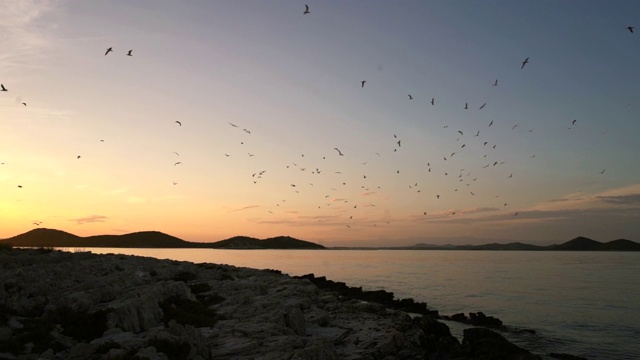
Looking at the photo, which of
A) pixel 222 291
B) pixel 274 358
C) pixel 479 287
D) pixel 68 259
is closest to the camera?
pixel 274 358

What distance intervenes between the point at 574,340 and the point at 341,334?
51.8 ft

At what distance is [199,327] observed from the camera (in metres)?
18.1

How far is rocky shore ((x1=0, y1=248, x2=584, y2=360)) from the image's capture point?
45.4ft

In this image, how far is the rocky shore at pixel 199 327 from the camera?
1383 cm

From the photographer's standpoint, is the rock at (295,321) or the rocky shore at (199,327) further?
the rock at (295,321)

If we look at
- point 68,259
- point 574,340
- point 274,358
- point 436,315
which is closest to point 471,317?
point 436,315

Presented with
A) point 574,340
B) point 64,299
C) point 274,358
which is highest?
point 64,299

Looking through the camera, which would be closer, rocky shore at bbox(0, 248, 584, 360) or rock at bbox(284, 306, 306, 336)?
rocky shore at bbox(0, 248, 584, 360)

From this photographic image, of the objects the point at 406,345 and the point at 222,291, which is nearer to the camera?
the point at 406,345

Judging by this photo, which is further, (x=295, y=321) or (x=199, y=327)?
(x=199, y=327)

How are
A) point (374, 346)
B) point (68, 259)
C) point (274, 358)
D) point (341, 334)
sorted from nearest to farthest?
1. point (274, 358)
2. point (374, 346)
3. point (341, 334)
4. point (68, 259)

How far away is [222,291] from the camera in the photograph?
28062mm

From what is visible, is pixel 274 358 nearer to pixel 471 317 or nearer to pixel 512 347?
pixel 512 347

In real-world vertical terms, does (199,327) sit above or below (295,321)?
below
